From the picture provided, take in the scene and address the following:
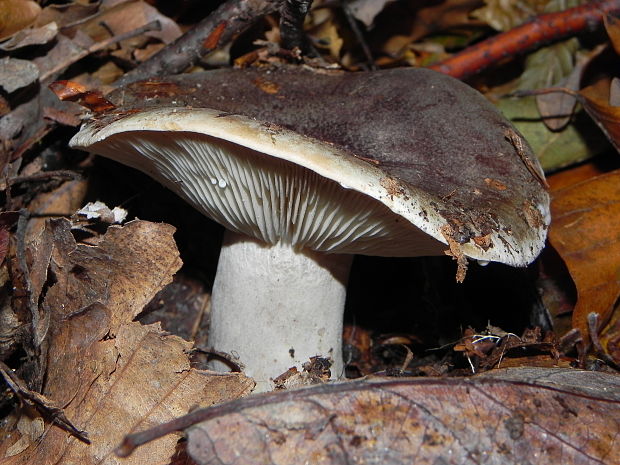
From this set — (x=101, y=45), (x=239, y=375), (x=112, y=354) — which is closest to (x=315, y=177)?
(x=239, y=375)

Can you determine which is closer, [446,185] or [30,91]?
[446,185]

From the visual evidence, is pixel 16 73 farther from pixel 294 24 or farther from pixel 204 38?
pixel 294 24

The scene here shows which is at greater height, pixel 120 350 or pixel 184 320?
pixel 120 350

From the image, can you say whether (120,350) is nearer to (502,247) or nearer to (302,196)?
(302,196)

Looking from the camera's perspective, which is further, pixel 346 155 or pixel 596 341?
pixel 596 341

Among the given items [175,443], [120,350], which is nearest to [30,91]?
[120,350]

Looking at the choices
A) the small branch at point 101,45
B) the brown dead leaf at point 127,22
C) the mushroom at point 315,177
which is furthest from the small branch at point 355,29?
the small branch at point 101,45

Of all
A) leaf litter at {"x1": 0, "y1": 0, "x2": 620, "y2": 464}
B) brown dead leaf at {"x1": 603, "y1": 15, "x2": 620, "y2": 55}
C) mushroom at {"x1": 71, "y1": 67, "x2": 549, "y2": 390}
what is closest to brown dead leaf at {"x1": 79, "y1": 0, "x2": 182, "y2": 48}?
leaf litter at {"x1": 0, "y1": 0, "x2": 620, "y2": 464}

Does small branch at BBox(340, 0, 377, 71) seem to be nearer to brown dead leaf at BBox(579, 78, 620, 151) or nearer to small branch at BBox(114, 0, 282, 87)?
small branch at BBox(114, 0, 282, 87)
